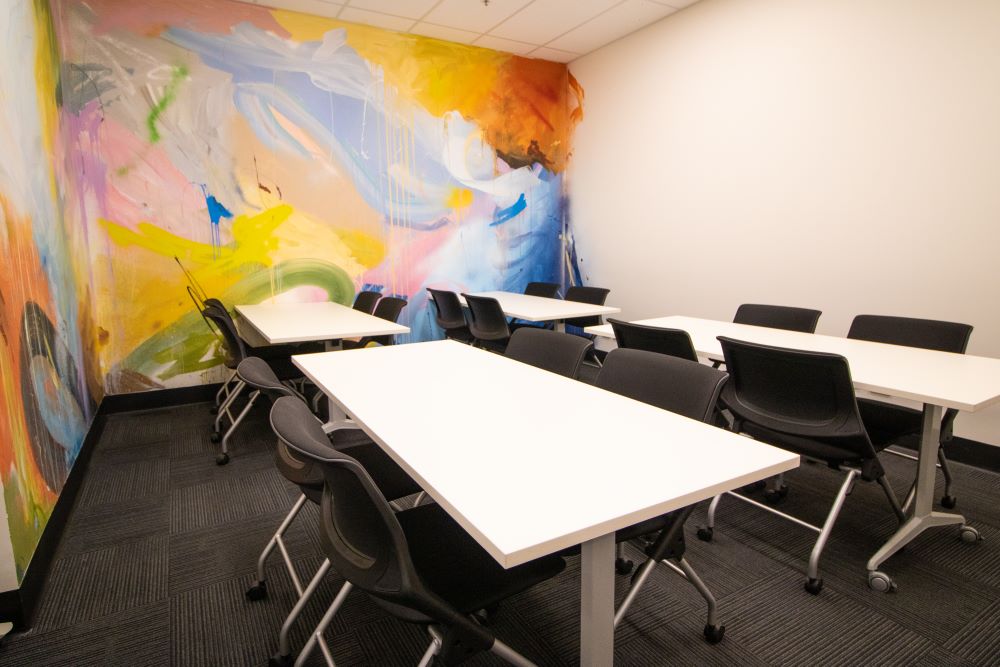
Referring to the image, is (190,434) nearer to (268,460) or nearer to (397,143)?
(268,460)

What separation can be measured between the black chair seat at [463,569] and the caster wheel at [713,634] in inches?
29.5

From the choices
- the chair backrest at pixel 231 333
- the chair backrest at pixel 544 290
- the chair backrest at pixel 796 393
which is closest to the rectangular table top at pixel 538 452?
the chair backrest at pixel 796 393

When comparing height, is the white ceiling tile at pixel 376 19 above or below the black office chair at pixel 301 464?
above

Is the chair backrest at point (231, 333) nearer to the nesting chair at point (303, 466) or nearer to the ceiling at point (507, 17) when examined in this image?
the nesting chair at point (303, 466)

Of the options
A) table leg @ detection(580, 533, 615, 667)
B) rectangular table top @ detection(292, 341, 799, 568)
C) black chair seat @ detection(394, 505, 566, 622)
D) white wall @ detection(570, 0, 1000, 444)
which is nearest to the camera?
rectangular table top @ detection(292, 341, 799, 568)

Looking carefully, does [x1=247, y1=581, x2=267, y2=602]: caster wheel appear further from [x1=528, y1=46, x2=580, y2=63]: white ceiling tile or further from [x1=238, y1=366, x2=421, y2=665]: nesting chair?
[x1=528, y1=46, x2=580, y2=63]: white ceiling tile

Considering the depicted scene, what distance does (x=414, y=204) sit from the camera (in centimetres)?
453

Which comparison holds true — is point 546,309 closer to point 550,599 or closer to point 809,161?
point 809,161

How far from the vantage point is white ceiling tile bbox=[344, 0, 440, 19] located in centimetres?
372

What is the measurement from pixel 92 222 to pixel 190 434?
1525 millimetres

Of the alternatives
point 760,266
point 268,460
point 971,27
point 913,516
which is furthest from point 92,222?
point 971,27

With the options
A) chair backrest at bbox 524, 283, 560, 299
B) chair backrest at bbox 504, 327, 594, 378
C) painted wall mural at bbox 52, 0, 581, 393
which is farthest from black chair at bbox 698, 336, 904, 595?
painted wall mural at bbox 52, 0, 581, 393

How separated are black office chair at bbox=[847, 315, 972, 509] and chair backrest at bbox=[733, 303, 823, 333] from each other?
20 cm

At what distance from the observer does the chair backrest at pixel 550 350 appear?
199 centimetres
